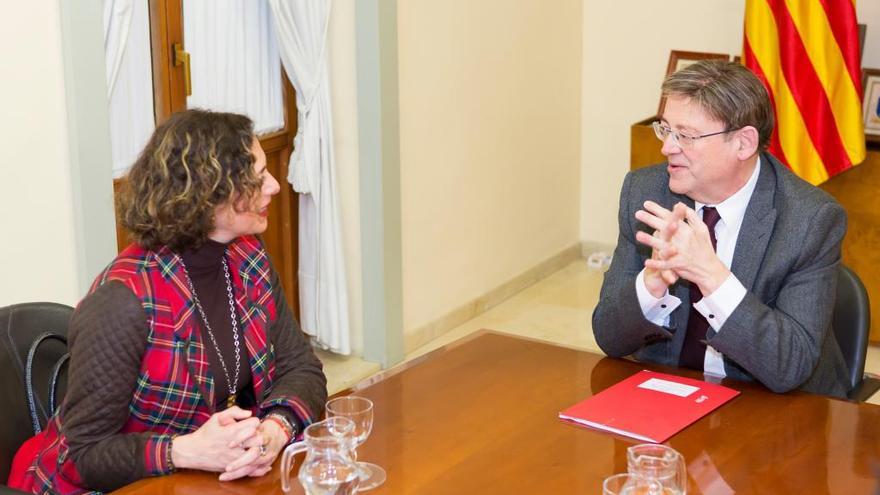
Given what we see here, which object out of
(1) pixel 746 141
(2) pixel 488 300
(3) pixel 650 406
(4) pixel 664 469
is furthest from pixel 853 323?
(2) pixel 488 300

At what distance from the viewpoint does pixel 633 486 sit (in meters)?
1.76

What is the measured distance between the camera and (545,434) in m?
2.17

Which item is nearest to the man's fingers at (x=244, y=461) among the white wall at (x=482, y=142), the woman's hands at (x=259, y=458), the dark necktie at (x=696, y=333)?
the woman's hands at (x=259, y=458)

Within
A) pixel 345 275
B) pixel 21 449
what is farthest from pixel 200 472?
pixel 345 275

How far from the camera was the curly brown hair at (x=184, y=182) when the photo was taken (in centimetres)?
228

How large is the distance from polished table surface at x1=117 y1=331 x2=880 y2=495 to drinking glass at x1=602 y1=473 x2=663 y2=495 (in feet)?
0.52

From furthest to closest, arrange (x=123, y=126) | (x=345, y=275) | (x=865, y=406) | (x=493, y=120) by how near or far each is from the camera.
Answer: (x=493, y=120), (x=345, y=275), (x=123, y=126), (x=865, y=406)

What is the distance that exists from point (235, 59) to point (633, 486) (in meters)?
2.92

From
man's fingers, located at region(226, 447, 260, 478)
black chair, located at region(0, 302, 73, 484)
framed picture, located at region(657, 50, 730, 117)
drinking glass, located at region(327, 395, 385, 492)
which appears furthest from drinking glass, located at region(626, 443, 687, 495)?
framed picture, located at region(657, 50, 730, 117)

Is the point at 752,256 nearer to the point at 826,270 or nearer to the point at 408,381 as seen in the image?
the point at 826,270

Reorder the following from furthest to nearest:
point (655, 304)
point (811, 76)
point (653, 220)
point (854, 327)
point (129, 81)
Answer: point (811, 76), point (129, 81), point (854, 327), point (655, 304), point (653, 220)

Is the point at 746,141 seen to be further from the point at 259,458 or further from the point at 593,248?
the point at 593,248

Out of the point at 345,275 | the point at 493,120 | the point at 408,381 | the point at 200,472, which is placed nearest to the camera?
the point at 200,472

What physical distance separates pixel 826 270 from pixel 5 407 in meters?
1.72
